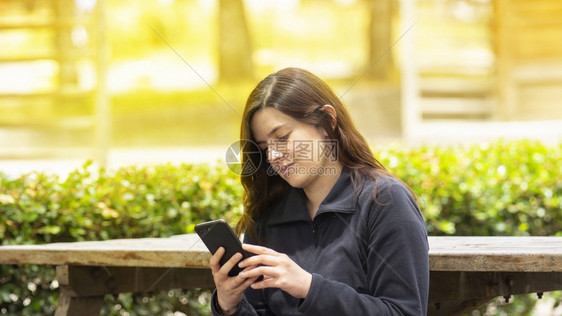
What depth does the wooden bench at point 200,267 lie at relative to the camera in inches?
79.0

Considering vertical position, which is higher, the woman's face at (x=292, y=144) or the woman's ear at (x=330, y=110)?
the woman's ear at (x=330, y=110)

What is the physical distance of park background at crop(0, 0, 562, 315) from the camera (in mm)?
3629

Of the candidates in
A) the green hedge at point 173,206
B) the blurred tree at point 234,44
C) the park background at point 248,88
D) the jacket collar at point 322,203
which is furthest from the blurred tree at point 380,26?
the jacket collar at point 322,203

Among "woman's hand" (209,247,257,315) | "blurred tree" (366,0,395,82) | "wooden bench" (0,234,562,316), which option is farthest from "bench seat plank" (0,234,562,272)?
"blurred tree" (366,0,395,82)

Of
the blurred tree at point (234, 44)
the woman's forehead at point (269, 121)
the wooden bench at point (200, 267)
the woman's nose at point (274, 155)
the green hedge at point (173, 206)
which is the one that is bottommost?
the blurred tree at point (234, 44)

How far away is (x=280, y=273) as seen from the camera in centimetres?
183

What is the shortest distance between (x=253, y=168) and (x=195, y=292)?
1523 millimetres

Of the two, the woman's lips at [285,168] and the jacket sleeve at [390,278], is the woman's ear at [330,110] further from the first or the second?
the jacket sleeve at [390,278]

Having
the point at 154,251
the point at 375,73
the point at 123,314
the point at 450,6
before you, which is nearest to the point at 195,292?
the point at 123,314

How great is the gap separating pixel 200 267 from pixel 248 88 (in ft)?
45.5

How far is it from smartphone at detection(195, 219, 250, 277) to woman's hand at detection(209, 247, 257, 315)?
0.05 feet

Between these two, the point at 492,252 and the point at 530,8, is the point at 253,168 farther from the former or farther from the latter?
the point at 530,8

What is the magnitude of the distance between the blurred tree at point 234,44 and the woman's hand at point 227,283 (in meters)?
13.8

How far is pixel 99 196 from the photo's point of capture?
11.0 ft
